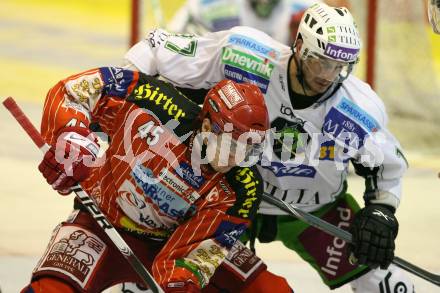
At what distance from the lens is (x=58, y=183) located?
3521 mm

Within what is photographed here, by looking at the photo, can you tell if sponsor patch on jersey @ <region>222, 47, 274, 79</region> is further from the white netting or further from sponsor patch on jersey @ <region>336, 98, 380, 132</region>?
the white netting

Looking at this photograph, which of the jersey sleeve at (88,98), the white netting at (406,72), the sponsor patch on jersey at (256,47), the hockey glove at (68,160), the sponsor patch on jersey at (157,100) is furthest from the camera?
the white netting at (406,72)

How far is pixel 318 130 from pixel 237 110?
762 mm

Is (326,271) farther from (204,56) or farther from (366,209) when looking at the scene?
(204,56)

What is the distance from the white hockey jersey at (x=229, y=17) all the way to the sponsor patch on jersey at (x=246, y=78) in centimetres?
314

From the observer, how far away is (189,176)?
147 inches

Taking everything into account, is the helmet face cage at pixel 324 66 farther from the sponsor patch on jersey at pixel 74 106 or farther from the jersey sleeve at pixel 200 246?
the sponsor patch on jersey at pixel 74 106

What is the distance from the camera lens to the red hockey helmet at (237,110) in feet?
11.6

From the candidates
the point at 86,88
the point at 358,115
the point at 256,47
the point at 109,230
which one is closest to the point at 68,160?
the point at 109,230

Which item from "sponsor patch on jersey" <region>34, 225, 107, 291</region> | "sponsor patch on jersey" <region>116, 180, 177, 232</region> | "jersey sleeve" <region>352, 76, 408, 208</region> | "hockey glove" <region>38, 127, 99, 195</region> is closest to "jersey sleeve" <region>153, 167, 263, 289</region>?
"sponsor patch on jersey" <region>116, 180, 177, 232</region>

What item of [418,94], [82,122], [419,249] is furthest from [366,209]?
[418,94]

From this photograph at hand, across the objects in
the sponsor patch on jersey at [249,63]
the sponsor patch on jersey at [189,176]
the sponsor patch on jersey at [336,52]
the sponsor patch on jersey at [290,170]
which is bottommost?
the sponsor patch on jersey at [290,170]

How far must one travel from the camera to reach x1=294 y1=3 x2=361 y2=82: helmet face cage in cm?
401

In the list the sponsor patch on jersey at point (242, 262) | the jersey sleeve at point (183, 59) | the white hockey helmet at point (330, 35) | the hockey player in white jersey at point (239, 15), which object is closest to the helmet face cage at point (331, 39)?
the white hockey helmet at point (330, 35)
